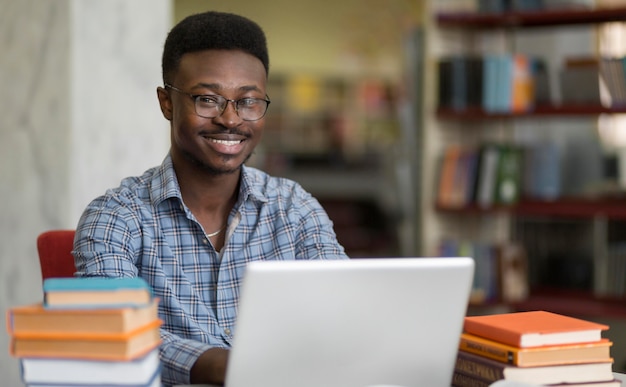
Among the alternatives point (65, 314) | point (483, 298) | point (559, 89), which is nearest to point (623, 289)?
point (483, 298)

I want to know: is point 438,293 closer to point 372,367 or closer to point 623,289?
point 372,367

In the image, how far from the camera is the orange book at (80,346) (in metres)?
1.21

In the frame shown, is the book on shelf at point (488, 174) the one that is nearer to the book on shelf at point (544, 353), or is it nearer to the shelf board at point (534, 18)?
the shelf board at point (534, 18)

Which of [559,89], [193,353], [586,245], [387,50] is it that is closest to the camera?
[193,353]

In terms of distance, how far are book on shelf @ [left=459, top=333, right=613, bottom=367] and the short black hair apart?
2.64ft

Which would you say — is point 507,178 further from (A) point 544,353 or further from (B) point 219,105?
(A) point 544,353

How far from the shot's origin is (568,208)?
4492 mm

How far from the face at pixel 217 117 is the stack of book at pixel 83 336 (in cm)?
68

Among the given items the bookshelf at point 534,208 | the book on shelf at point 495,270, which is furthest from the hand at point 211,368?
the book on shelf at point 495,270

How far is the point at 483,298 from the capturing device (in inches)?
188

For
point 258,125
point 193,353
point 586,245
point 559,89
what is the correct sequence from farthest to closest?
point 586,245, point 559,89, point 258,125, point 193,353

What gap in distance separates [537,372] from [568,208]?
125 inches

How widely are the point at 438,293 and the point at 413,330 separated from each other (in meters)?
0.07

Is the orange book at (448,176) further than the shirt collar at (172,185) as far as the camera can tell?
Yes
